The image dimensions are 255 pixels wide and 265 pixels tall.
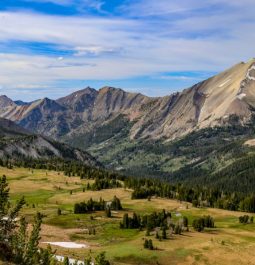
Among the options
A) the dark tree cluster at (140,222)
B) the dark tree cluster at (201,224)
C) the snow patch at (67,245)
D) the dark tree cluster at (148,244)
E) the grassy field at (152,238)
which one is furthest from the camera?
the dark tree cluster at (140,222)

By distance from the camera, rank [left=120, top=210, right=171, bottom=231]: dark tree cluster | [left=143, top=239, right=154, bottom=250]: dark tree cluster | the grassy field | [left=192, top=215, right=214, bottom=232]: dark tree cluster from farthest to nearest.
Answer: [left=120, top=210, right=171, bottom=231]: dark tree cluster < [left=192, top=215, right=214, bottom=232]: dark tree cluster < [left=143, top=239, right=154, bottom=250]: dark tree cluster < the grassy field

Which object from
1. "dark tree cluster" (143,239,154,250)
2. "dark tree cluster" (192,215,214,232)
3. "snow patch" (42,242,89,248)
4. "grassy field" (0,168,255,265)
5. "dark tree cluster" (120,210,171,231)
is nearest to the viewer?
"grassy field" (0,168,255,265)

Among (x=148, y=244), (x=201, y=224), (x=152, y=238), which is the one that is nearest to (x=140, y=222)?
(x=201, y=224)

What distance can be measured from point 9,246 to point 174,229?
9350 centimetres

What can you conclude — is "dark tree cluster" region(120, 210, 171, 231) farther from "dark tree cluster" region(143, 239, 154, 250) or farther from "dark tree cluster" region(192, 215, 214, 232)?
"dark tree cluster" region(143, 239, 154, 250)

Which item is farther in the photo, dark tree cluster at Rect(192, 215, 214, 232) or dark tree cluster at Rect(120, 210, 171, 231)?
dark tree cluster at Rect(120, 210, 171, 231)

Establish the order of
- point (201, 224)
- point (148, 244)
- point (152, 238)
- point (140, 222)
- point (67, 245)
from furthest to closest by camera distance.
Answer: point (140, 222), point (201, 224), point (152, 238), point (67, 245), point (148, 244)

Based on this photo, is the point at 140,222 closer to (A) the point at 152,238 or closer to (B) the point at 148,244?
(A) the point at 152,238

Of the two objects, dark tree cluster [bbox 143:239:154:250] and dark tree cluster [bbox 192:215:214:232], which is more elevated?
dark tree cluster [bbox 192:215:214:232]

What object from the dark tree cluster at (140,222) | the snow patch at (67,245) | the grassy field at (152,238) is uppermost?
the dark tree cluster at (140,222)

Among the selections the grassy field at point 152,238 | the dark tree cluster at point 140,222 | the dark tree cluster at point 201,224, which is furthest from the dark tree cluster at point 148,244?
the dark tree cluster at point 201,224

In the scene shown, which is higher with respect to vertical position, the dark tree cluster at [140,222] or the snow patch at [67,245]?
the dark tree cluster at [140,222]

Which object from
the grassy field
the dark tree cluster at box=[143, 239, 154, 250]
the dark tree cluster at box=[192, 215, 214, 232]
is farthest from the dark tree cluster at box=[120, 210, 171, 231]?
the dark tree cluster at box=[143, 239, 154, 250]

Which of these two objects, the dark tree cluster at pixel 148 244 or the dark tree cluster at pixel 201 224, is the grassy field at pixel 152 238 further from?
the dark tree cluster at pixel 201 224
